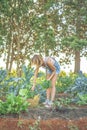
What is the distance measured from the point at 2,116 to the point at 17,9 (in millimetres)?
13511

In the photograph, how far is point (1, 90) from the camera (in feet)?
37.5

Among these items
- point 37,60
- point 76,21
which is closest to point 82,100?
point 37,60

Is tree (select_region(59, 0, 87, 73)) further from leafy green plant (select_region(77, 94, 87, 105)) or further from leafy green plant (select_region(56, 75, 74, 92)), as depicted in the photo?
leafy green plant (select_region(77, 94, 87, 105))

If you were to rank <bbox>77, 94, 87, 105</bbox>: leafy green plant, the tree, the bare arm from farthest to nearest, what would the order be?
1. the tree
2. <bbox>77, 94, 87, 105</bbox>: leafy green plant
3. the bare arm

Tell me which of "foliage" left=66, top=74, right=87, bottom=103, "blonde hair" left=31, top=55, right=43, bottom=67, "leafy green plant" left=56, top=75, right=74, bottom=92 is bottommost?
"foliage" left=66, top=74, right=87, bottom=103

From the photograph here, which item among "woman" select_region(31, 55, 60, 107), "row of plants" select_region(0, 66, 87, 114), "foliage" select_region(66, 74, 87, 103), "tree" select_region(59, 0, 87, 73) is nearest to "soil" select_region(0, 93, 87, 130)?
"row of plants" select_region(0, 66, 87, 114)

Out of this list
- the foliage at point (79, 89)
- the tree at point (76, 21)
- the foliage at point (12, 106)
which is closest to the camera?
the foliage at point (12, 106)

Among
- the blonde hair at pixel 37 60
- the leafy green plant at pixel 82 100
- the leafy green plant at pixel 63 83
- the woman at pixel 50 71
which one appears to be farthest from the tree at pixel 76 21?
the blonde hair at pixel 37 60

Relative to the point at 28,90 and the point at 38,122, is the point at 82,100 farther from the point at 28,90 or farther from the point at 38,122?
the point at 38,122

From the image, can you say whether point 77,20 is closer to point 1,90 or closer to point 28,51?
point 28,51

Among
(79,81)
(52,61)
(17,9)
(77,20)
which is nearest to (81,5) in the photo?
(77,20)

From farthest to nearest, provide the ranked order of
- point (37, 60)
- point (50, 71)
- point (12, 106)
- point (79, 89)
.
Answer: point (79, 89), point (50, 71), point (37, 60), point (12, 106)

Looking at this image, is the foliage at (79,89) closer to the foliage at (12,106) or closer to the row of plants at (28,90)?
the row of plants at (28,90)

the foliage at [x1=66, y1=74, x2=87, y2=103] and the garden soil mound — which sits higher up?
the foliage at [x1=66, y1=74, x2=87, y2=103]
